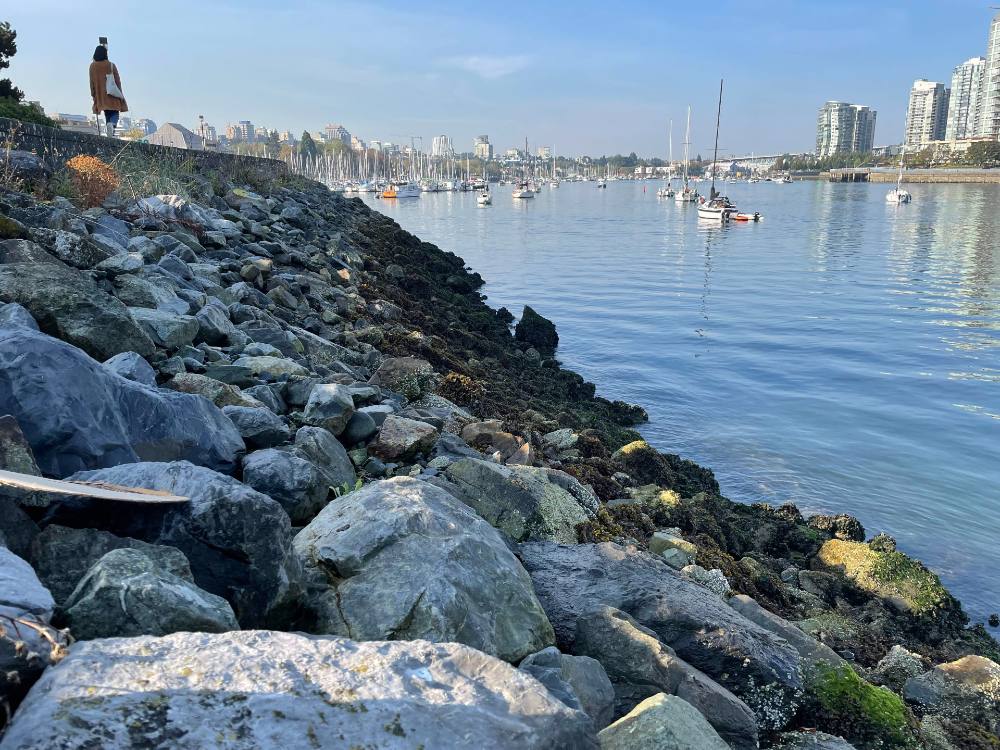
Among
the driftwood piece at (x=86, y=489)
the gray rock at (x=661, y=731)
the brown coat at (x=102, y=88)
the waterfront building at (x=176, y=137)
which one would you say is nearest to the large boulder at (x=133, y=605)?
the driftwood piece at (x=86, y=489)

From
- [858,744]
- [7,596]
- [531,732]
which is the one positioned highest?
[7,596]

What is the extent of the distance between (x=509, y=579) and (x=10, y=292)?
340cm

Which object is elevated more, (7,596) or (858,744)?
(7,596)

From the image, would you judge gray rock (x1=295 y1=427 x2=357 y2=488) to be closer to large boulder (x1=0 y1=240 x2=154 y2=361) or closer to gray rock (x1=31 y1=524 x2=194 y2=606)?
large boulder (x1=0 y1=240 x2=154 y2=361)

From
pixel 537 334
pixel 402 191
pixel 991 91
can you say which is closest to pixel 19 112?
pixel 537 334

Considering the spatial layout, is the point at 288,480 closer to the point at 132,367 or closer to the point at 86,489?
the point at 86,489

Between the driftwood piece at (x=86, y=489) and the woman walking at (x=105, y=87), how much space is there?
14836 millimetres

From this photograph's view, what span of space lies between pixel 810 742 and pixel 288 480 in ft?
9.26

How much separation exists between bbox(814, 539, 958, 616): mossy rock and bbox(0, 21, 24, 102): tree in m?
25.6

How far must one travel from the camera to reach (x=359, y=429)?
535 cm

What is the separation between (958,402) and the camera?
1501 cm

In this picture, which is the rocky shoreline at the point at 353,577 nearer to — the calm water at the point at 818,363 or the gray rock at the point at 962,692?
the gray rock at the point at 962,692

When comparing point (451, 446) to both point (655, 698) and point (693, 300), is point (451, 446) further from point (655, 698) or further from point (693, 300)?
point (693, 300)

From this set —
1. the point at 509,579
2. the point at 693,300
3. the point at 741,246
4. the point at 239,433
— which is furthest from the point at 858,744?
the point at 741,246
